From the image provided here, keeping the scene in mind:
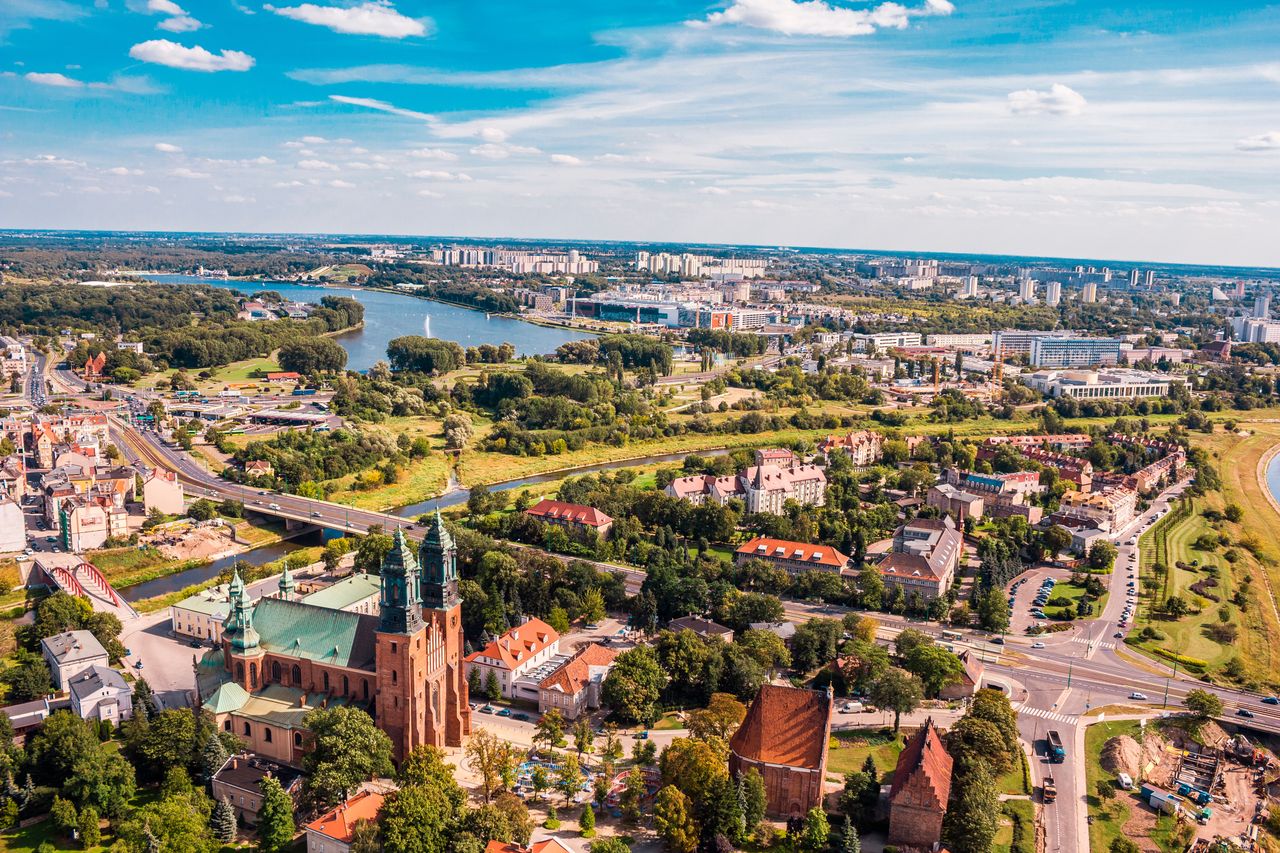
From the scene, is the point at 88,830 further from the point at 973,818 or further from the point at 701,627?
the point at 973,818

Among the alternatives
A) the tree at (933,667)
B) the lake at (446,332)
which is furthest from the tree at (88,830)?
the lake at (446,332)

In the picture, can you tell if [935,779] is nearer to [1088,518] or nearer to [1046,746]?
[1046,746]

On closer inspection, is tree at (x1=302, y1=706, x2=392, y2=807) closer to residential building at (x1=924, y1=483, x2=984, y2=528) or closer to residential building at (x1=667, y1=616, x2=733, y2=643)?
residential building at (x1=667, y1=616, x2=733, y2=643)

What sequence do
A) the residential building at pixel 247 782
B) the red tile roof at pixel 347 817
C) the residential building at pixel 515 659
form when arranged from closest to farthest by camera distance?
the red tile roof at pixel 347 817
the residential building at pixel 247 782
the residential building at pixel 515 659

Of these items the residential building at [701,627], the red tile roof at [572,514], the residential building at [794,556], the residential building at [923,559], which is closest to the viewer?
the residential building at [701,627]

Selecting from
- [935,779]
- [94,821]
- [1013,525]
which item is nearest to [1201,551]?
[1013,525]

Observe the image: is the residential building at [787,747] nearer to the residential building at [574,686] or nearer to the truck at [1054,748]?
the residential building at [574,686]
